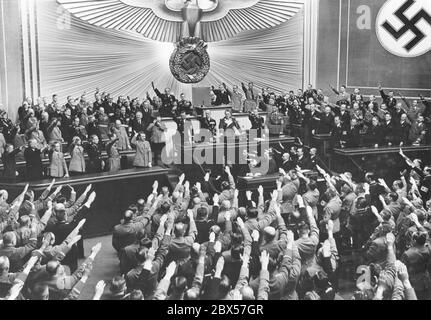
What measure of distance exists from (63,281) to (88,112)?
7726mm

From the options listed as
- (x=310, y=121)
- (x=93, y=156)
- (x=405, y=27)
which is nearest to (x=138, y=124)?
(x=93, y=156)

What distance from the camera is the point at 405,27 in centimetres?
1429

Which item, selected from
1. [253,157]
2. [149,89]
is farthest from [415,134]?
[149,89]

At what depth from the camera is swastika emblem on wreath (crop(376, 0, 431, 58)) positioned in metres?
13.6

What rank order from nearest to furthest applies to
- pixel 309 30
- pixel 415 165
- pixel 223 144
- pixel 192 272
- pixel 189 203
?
pixel 192 272, pixel 189 203, pixel 415 165, pixel 223 144, pixel 309 30

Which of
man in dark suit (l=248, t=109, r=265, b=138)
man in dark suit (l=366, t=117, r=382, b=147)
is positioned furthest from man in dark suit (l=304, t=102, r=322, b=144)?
man in dark suit (l=366, t=117, r=382, b=147)

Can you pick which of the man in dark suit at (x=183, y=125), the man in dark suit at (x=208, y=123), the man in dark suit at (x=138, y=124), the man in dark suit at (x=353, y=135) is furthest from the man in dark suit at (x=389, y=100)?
the man in dark suit at (x=138, y=124)

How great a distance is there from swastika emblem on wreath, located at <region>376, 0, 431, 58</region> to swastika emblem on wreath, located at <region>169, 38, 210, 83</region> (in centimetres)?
501

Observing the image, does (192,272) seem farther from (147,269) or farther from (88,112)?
(88,112)

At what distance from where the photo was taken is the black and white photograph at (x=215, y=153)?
25.5ft

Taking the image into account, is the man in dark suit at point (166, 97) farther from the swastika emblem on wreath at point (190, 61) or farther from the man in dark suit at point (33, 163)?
the man in dark suit at point (33, 163)

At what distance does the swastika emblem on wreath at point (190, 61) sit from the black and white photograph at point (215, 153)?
4cm

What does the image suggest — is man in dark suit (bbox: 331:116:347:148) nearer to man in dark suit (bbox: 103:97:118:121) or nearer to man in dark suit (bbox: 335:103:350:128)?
man in dark suit (bbox: 335:103:350:128)

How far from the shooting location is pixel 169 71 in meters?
16.9
